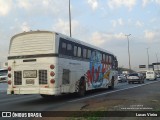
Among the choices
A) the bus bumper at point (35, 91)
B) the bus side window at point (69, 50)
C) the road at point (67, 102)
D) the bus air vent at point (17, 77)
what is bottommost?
the road at point (67, 102)

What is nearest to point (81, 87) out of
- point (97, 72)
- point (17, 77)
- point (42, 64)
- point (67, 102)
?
point (67, 102)

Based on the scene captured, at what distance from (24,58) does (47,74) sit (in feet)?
5.44

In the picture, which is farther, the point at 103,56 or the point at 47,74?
the point at 103,56

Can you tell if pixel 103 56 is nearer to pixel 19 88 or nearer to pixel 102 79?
pixel 102 79

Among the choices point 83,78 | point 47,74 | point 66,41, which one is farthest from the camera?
point 83,78

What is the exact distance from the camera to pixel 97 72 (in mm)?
24391

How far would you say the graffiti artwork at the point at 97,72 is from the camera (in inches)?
898

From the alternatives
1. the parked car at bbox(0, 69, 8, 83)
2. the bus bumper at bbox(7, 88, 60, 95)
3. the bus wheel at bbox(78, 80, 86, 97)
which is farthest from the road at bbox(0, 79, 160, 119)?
the parked car at bbox(0, 69, 8, 83)

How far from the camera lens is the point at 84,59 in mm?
21375

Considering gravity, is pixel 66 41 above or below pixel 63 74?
above

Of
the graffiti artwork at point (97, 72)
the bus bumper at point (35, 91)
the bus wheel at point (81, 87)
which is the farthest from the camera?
the graffiti artwork at point (97, 72)

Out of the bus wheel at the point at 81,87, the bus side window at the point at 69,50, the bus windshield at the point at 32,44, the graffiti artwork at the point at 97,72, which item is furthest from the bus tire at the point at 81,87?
the bus windshield at the point at 32,44

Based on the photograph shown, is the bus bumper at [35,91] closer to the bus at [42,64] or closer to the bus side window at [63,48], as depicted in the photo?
the bus at [42,64]

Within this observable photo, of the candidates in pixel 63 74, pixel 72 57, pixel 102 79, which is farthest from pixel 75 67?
pixel 102 79
